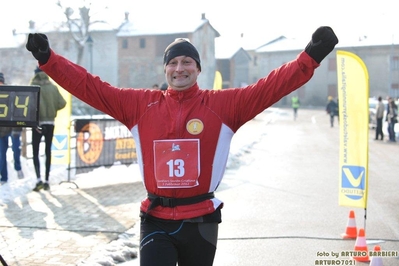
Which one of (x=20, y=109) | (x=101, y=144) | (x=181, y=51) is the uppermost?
(x=181, y=51)

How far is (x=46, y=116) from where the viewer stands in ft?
33.4

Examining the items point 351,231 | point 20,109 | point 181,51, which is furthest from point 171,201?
point 351,231

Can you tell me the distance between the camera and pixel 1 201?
363 inches

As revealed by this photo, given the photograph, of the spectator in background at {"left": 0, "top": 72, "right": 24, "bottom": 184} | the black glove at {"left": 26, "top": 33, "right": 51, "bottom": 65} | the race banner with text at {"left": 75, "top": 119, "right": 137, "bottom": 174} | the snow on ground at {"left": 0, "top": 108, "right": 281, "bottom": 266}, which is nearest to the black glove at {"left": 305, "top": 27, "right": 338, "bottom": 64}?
the black glove at {"left": 26, "top": 33, "right": 51, "bottom": 65}

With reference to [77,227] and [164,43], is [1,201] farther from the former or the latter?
[164,43]

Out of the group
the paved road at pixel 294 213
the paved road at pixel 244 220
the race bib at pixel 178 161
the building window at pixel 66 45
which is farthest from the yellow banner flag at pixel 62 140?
the building window at pixel 66 45

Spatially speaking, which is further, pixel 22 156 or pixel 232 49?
pixel 232 49

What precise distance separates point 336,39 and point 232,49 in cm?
9305

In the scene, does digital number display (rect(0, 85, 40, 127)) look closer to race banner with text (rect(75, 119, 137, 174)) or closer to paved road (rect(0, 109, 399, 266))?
paved road (rect(0, 109, 399, 266))

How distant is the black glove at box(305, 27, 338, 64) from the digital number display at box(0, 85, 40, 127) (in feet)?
11.7

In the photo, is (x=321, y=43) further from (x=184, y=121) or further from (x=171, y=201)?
(x=171, y=201)

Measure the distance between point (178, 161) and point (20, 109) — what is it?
10.2 feet

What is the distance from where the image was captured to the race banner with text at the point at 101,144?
11977 mm

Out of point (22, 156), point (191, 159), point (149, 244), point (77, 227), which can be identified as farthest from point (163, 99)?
point (22, 156)
